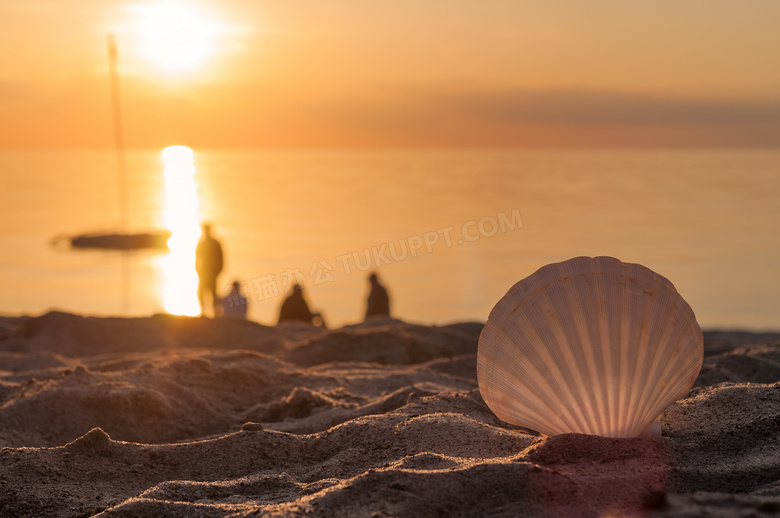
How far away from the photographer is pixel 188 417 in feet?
16.2

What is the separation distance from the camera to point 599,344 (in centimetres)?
354

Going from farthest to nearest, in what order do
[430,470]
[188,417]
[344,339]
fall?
[344,339] → [188,417] → [430,470]

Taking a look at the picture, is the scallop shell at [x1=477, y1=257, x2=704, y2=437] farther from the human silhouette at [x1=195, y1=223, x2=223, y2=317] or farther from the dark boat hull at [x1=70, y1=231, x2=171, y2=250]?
the dark boat hull at [x1=70, y1=231, x2=171, y2=250]

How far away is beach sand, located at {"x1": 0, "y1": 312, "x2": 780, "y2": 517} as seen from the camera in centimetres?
274

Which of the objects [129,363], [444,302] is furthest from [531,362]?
[444,302]

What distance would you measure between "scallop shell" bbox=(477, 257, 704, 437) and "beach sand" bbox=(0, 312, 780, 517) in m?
0.18

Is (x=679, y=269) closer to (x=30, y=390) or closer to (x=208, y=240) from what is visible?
(x=208, y=240)

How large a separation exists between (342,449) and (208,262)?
8559 millimetres

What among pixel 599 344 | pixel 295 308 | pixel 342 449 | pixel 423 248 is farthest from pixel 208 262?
pixel 423 248


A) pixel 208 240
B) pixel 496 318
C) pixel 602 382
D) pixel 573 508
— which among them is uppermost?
pixel 208 240

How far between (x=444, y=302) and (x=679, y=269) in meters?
9.66

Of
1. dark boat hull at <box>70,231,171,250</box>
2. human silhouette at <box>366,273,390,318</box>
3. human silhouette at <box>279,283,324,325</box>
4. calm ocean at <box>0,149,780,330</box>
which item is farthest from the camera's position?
dark boat hull at <box>70,231,171,250</box>

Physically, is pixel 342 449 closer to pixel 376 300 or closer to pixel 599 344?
pixel 599 344

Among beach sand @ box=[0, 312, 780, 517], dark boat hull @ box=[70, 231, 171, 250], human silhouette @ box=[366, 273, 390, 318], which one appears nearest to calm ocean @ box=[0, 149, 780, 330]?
dark boat hull @ box=[70, 231, 171, 250]
